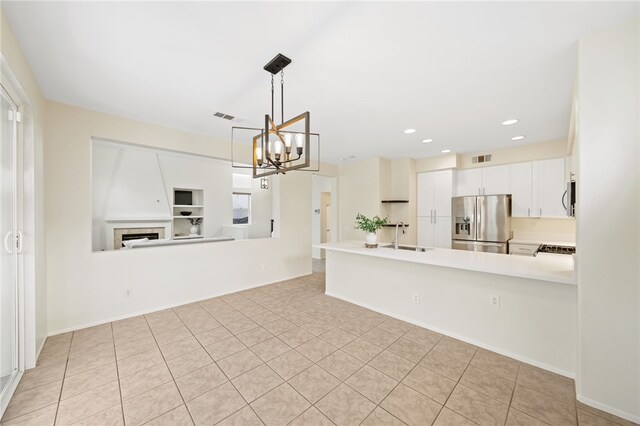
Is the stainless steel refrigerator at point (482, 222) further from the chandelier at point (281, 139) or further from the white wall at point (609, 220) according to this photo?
the chandelier at point (281, 139)

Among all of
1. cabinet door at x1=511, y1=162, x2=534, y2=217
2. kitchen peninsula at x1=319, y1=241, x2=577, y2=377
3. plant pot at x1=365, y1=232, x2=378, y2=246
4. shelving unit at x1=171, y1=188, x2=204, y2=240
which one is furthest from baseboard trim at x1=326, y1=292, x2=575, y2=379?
shelving unit at x1=171, y1=188, x2=204, y2=240

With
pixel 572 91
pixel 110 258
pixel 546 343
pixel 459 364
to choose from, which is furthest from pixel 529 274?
pixel 110 258

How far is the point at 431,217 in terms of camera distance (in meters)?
5.74

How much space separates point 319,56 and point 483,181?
465cm

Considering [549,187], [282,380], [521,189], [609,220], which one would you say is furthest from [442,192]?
[282,380]

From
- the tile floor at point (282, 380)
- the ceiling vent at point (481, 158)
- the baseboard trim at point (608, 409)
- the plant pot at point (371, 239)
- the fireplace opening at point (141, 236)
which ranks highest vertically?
the ceiling vent at point (481, 158)

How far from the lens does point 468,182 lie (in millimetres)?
5387

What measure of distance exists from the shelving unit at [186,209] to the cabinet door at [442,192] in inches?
254

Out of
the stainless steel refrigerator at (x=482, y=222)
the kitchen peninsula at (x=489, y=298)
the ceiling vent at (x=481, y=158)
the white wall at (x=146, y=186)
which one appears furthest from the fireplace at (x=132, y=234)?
the ceiling vent at (x=481, y=158)

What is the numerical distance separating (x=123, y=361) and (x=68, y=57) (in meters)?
2.73

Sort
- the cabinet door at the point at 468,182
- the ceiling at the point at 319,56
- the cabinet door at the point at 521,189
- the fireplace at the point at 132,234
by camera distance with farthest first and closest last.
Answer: the fireplace at the point at 132,234
the cabinet door at the point at 468,182
the cabinet door at the point at 521,189
the ceiling at the point at 319,56

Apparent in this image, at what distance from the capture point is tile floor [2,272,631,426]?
1.74 m

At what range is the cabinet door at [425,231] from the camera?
5.76m

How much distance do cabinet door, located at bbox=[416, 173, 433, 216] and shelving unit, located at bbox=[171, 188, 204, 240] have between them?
241 inches
